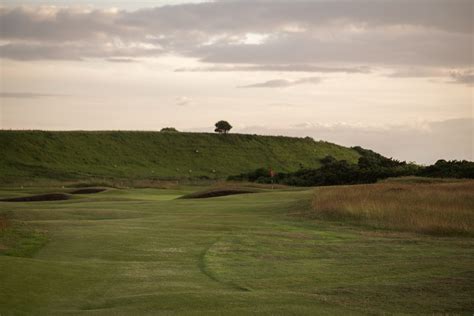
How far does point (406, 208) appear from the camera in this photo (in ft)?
89.5

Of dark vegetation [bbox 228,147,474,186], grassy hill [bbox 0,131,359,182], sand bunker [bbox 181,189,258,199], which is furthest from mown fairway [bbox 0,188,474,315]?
grassy hill [bbox 0,131,359,182]

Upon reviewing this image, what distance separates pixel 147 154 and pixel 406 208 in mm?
72575

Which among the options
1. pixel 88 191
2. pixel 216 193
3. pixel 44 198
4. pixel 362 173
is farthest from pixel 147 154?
pixel 216 193

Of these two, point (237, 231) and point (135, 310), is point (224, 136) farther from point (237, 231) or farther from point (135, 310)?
point (135, 310)

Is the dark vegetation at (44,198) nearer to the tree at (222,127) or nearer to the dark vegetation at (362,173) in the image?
the dark vegetation at (362,173)

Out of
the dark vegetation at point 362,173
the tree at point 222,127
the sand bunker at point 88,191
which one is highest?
the tree at point 222,127

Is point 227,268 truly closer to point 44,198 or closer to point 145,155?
point 44,198

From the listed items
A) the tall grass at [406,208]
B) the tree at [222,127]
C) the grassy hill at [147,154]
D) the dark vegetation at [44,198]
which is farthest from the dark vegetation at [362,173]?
the tree at [222,127]

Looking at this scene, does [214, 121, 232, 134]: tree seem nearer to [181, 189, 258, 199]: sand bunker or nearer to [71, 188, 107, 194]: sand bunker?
[71, 188, 107, 194]: sand bunker

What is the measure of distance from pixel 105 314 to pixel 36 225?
14460 mm

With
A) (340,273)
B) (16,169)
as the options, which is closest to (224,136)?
(16,169)

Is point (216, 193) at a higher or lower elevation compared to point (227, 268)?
higher

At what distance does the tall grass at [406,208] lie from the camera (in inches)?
955

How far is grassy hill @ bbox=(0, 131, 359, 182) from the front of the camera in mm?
84062
